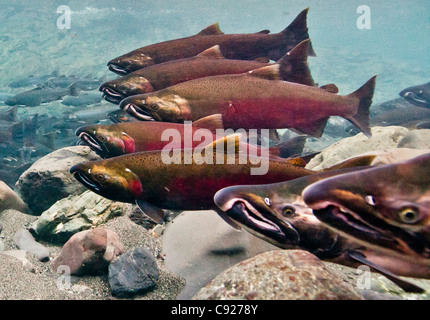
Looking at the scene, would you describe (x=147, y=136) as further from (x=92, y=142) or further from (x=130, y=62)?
(x=130, y=62)

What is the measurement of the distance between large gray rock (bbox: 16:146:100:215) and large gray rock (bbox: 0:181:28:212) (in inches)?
3.3

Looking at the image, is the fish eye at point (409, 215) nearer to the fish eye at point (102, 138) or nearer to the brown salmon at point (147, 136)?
the brown salmon at point (147, 136)

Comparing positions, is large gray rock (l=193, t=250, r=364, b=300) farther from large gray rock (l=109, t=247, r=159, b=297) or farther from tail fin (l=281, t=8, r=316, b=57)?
tail fin (l=281, t=8, r=316, b=57)

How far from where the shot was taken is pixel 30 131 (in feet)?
29.2

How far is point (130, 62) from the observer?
3.75 m

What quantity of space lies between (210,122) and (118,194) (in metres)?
0.97

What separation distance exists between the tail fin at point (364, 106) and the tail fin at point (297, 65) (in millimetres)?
539

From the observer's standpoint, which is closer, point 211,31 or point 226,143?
point 226,143

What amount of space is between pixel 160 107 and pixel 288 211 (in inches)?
66.7

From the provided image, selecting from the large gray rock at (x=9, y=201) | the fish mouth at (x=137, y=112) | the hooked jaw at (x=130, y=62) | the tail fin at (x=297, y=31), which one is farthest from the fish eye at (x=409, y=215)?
the large gray rock at (x=9, y=201)

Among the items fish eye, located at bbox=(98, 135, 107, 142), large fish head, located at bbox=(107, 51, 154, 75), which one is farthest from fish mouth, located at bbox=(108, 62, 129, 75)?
fish eye, located at bbox=(98, 135, 107, 142)

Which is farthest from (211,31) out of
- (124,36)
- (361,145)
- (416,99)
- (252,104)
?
(124,36)

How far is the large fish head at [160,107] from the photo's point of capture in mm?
2744

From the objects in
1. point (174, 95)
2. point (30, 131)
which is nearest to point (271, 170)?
point (174, 95)
